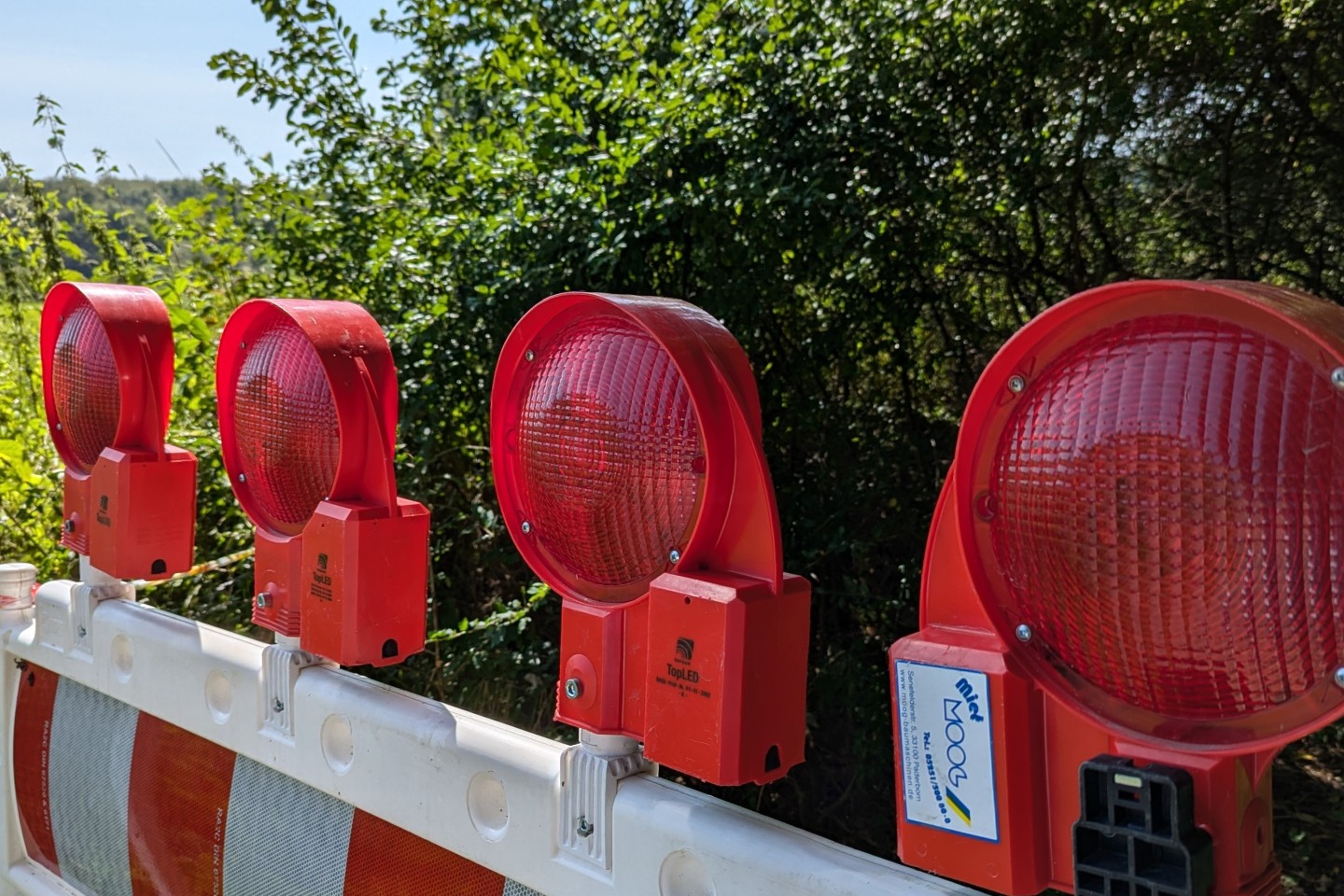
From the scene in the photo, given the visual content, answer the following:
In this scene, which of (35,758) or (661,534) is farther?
(35,758)

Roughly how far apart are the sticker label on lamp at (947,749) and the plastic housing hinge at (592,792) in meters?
0.41

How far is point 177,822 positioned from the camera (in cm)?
203

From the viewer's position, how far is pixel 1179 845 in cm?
97

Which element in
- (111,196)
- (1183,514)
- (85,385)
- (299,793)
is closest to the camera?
(1183,514)

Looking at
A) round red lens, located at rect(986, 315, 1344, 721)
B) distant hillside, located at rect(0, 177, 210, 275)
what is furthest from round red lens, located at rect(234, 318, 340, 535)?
distant hillside, located at rect(0, 177, 210, 275)

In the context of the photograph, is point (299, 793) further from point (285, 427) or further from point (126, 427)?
point (126, 427)

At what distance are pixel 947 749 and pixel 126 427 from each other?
178 cm

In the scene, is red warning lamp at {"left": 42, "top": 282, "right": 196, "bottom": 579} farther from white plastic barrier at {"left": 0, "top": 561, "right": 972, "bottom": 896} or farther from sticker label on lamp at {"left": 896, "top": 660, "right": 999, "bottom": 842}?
sticker label on lamp at {"left": 896, "top": 660, "right": 999, "bottom": 842}

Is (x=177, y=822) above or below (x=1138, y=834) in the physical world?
below

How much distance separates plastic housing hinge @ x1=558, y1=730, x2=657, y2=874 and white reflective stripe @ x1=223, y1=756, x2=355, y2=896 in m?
0.45

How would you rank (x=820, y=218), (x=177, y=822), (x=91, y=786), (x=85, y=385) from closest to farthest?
(x=177, y=822) → (x=91, y=786) → (x=85, y=385) → (x=820, y=218)

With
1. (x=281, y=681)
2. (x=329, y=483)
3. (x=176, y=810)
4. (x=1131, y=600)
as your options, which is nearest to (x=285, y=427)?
(x=329, y=483)

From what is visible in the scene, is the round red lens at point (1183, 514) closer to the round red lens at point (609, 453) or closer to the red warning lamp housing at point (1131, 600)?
the red warning lamp housing at point (1131, 600)

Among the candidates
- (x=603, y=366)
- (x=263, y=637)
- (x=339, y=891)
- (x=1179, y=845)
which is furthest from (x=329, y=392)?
(x=263, y=637)
